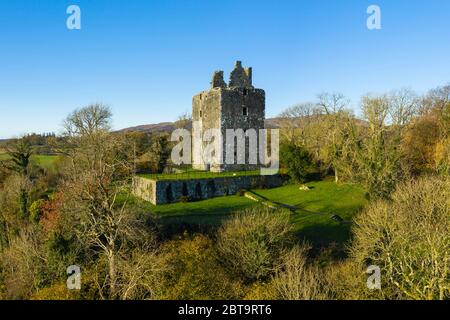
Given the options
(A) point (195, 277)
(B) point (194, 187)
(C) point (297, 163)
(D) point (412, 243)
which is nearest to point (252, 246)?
(A) point (195, 277)

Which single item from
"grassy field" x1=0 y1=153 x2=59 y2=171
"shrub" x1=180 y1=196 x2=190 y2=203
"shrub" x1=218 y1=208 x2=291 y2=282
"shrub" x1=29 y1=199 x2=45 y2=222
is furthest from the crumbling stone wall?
"grassy field" x1=0 y1=153 x2=59 y2=171

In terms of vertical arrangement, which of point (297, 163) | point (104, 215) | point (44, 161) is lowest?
point (104, 215)

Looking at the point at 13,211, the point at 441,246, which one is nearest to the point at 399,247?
the point at 441,246

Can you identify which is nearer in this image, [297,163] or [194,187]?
[194,187]

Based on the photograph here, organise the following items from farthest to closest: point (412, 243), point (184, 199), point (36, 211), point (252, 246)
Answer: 1. point (184, 199)
2. point (36, 211)
3. point (252, 246)
4. point (412, 243)

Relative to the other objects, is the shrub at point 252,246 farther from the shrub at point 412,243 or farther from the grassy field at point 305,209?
the grassy field at point 305,209

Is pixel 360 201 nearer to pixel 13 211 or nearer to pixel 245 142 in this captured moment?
pixel 245 142

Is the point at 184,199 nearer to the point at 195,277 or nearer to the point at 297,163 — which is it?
the point at 297,163
